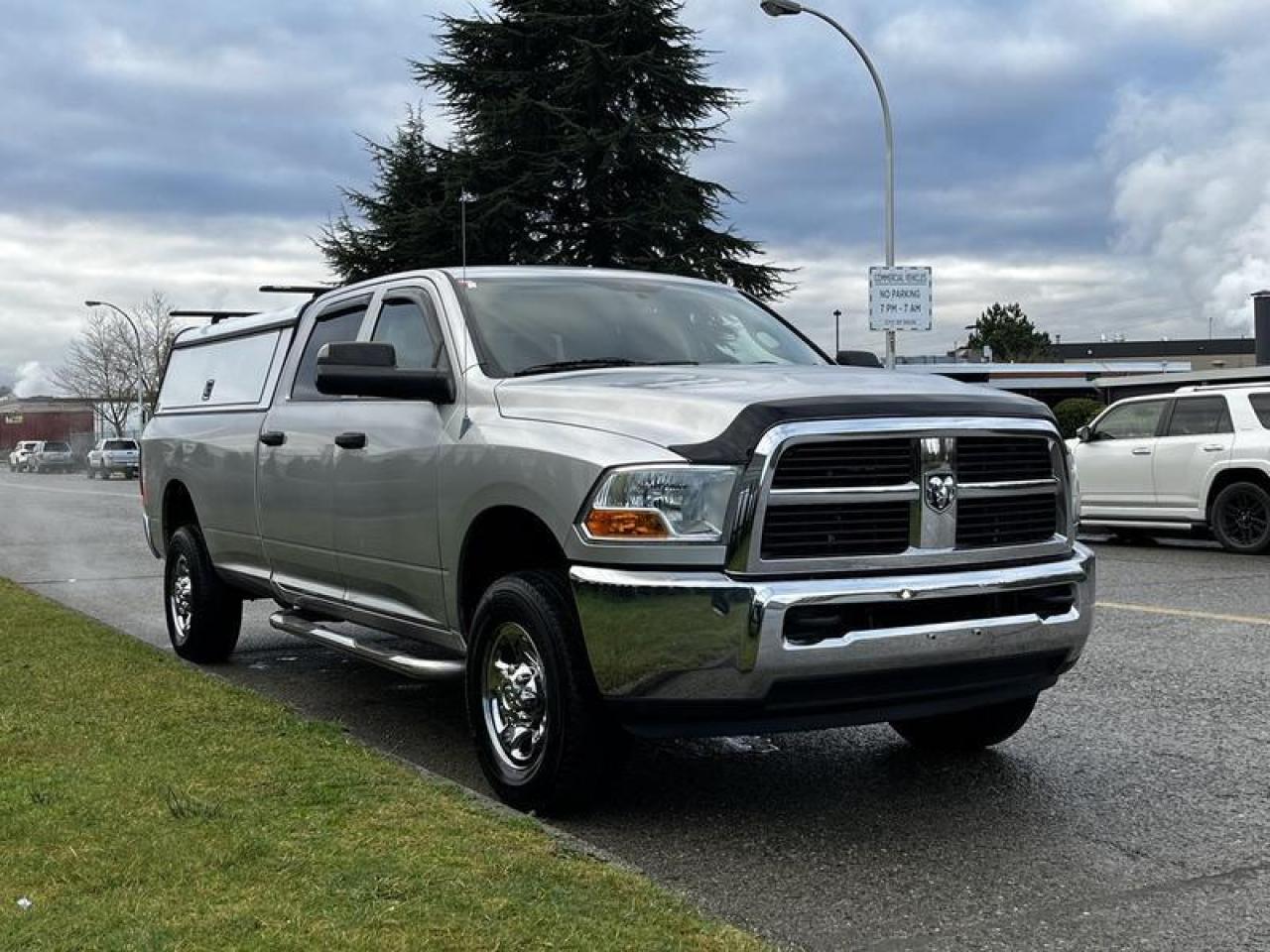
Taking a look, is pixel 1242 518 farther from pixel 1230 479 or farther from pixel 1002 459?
pixel 1002 459

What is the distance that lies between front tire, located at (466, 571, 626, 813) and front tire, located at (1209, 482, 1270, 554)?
1100 centimetres

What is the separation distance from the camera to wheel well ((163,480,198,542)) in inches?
327

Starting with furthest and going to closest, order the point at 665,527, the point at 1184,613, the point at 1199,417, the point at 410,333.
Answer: the point at 1199,417 → the point at 1184,613 → the point at 410,333 → the point at 665,527

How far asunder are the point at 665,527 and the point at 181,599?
16.3ft

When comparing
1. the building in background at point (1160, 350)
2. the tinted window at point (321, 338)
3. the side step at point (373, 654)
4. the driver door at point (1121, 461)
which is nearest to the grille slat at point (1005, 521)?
the side step at point (373, 654)

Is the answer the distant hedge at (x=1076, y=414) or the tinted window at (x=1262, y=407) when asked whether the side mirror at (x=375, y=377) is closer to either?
the tinted window at (x=1262, y=407)

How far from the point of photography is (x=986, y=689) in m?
4.53

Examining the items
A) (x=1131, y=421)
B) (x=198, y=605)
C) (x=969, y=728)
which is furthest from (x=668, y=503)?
(x=1131, y=421)

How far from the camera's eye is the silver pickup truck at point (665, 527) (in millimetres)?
4121

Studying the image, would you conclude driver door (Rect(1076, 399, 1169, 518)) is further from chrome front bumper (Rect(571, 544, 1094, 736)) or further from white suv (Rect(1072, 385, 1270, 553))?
chrome front bumper (Rect(571, 544, 1094, 736))

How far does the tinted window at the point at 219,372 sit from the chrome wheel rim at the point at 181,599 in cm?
100

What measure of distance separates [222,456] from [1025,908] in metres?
5.09

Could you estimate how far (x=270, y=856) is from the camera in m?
3.89

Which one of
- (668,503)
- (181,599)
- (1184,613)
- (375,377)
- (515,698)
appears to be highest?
(375,377)
